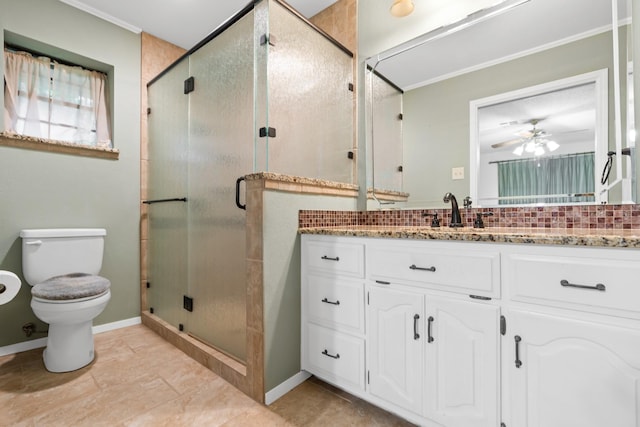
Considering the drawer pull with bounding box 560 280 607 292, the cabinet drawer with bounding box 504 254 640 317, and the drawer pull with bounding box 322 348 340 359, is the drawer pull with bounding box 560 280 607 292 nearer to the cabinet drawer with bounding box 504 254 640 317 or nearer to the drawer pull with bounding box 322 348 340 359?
the cabinet drawer with bounding box 504 254 640 317

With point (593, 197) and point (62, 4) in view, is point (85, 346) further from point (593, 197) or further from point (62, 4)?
point (593, 197)

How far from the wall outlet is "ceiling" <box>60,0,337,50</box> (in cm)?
149

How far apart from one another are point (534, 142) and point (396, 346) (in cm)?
109

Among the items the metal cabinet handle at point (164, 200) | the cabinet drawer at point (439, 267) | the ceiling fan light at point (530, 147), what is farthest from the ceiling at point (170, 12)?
the cabinet drawer at point (439, 267)

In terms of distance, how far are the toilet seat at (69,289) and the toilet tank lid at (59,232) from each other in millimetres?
278

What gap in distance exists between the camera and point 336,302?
1.40 metres

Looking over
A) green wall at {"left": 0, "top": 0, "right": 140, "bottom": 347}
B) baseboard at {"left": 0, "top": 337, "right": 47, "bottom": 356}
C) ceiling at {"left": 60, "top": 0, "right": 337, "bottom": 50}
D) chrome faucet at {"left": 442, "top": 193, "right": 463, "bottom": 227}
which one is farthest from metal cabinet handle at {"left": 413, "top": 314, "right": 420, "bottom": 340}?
baseboard at {"left": 0, "top": 337, "right": 47, "bottom": 356}

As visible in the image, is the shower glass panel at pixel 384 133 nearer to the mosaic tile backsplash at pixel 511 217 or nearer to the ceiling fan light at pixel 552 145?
the mosaic tile backsplash at pixel 511 217

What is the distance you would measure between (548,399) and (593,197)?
832mm

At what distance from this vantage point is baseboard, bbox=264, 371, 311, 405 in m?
1.42

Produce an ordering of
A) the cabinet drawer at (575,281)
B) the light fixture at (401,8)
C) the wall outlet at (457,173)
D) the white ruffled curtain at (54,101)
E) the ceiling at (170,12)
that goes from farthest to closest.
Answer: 1. the ceiling at (170,12)
2. the white ruffled curtain at (54,101)
3. the light fixture at (401,8)
4. the wall outlet at (457,173)
5. the cabinet drawer at (575,281)

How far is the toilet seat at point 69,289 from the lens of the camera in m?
1.57

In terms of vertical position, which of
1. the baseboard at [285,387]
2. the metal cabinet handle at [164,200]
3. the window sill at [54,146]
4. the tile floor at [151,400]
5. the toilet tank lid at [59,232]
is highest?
the window sill at [54,146]

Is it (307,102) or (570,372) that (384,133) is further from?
(570,372)
